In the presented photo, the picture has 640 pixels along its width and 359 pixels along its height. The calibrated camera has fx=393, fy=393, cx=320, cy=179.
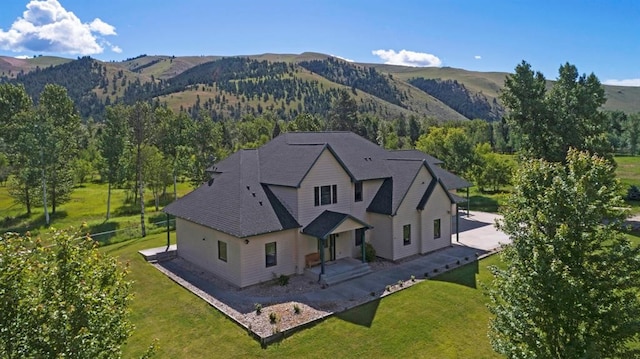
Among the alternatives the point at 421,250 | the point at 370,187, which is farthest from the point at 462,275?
the point at 370,187

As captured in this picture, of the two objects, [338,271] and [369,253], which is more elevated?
[369,253]

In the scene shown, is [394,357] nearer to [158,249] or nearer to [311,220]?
[311,220]

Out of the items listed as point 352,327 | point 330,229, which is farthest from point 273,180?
point 352,327

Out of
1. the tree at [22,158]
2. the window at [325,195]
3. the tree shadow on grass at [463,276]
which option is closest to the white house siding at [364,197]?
the window at [325,195]

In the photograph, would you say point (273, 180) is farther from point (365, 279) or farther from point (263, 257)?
point (365, 279)

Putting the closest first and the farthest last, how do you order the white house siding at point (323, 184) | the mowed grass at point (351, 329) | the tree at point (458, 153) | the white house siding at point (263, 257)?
the mowed grass at point (351, 329) < the white house siding at point (263, 257) < the white house siding at point (323, 184) < the tree at point (458, 153)

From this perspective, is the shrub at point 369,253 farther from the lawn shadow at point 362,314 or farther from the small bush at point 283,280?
the lawn shadow at point 362,314
